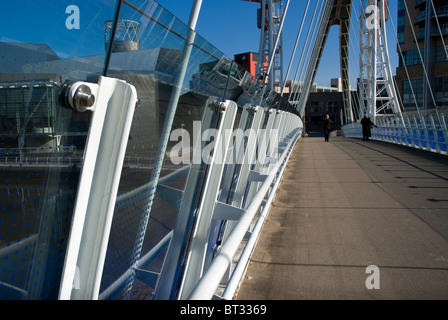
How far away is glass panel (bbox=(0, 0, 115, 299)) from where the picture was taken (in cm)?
108

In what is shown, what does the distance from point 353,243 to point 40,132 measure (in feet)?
12.2

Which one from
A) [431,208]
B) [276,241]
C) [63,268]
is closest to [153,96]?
[63,268]

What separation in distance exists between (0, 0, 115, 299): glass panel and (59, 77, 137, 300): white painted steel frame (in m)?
0.04

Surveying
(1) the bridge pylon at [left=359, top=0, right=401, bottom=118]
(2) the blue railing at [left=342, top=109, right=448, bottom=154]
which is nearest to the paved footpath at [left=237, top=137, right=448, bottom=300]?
(2) the blue railing at [left=342, top=109, right=448, bottom=154]

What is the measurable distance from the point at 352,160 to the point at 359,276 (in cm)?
934

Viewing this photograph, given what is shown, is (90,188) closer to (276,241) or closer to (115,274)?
(115,274)

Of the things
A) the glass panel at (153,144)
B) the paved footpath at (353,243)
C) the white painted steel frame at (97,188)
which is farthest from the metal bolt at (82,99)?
the paved footpath at (353,243)

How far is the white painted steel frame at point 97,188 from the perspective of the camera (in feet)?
4.52

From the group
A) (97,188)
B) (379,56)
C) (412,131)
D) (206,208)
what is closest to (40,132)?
(97,188)

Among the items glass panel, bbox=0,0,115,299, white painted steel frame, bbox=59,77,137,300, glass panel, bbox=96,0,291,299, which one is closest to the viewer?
glass panel, bbox=0,0,115,299

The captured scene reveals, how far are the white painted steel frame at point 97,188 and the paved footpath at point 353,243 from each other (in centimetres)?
180

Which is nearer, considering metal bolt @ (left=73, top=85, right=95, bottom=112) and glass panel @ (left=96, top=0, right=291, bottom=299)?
metal bolt @ (left=73, top=85, right=95, bottom=112)

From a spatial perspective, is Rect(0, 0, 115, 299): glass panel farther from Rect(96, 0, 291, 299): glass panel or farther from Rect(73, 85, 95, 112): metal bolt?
Rect(96, 0, 291, 299): glass panel

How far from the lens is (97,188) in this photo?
1.44 m
